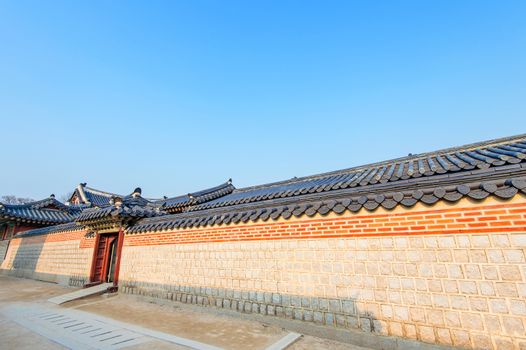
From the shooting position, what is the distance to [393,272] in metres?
4.14

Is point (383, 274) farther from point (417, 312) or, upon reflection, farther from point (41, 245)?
point (41, 245)

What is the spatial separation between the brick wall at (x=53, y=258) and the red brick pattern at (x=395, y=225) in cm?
829

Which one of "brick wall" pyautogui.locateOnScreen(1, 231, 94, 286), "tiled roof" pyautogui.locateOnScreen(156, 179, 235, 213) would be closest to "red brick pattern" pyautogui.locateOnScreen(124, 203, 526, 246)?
"tiled roof" pyautogui.locateOnScreen(156, 179, 235, 213)

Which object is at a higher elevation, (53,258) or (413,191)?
(413,191)

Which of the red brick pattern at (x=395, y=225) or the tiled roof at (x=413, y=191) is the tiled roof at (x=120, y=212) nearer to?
the tiled roof at (x=413, y=191)

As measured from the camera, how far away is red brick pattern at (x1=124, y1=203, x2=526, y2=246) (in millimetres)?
3549

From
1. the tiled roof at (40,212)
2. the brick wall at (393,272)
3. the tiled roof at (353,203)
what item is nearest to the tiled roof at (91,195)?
the tiled roof at (40,212)

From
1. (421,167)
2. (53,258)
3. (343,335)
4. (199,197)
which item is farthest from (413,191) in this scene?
(53,258)

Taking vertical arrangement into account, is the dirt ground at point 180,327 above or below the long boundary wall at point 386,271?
below

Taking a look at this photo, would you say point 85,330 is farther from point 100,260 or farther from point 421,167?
point 421,167

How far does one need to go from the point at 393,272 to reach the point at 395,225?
2.51ft

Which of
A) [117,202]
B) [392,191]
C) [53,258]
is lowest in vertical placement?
[53,258]

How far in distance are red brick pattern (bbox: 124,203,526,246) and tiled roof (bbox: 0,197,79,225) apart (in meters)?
18.9

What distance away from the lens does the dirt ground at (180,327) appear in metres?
4.28
